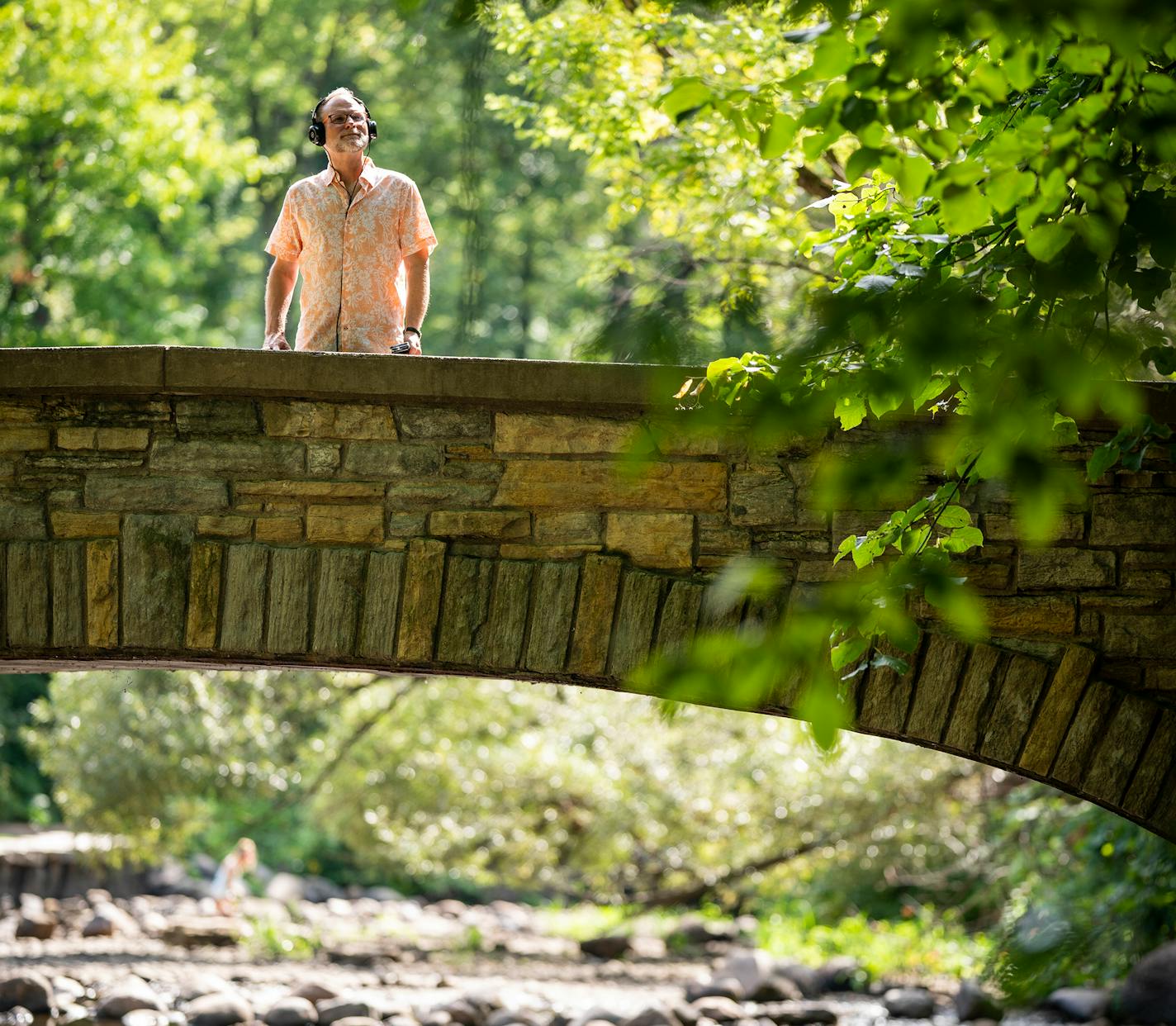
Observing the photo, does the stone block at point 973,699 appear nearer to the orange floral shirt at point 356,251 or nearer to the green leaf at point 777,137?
the orange floral shirt at point 356,251

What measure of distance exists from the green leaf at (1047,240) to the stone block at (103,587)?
2845 millimetres

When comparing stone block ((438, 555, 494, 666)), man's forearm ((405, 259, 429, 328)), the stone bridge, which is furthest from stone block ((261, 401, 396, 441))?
man's forearm ((405, 259, 429, 328))

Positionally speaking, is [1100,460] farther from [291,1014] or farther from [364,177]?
[291,1014]

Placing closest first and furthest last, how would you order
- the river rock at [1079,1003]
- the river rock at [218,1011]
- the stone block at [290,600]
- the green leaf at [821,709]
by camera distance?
1. the green leaf at [821,709]
2. the stone block at [290,600]
3. the river rock at [218,1011]
4. the river rock at [1079,1003]

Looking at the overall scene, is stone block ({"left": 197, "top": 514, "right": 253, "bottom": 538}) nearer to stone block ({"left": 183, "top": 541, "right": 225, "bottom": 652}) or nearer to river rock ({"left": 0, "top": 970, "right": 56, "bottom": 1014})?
stone block ({"left": 183, "top": 541, "right": 225, "bottom": 652})

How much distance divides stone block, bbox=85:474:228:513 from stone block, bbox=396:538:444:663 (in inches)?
22.3

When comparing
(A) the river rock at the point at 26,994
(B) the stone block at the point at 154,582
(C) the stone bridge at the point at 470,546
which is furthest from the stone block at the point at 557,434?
(A) the river rock at the point at 26,994

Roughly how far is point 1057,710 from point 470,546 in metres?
1.71

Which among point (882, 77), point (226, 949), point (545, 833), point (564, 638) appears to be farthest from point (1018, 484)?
point (226, 949)

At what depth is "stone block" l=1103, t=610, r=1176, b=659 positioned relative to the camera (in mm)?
4145

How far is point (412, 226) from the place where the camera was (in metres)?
4.70

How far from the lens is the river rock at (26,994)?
8.45m

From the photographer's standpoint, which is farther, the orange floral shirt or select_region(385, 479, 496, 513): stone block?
the orange floral shirt

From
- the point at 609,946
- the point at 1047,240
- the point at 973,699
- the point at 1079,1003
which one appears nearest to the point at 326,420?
the point at 973,699
